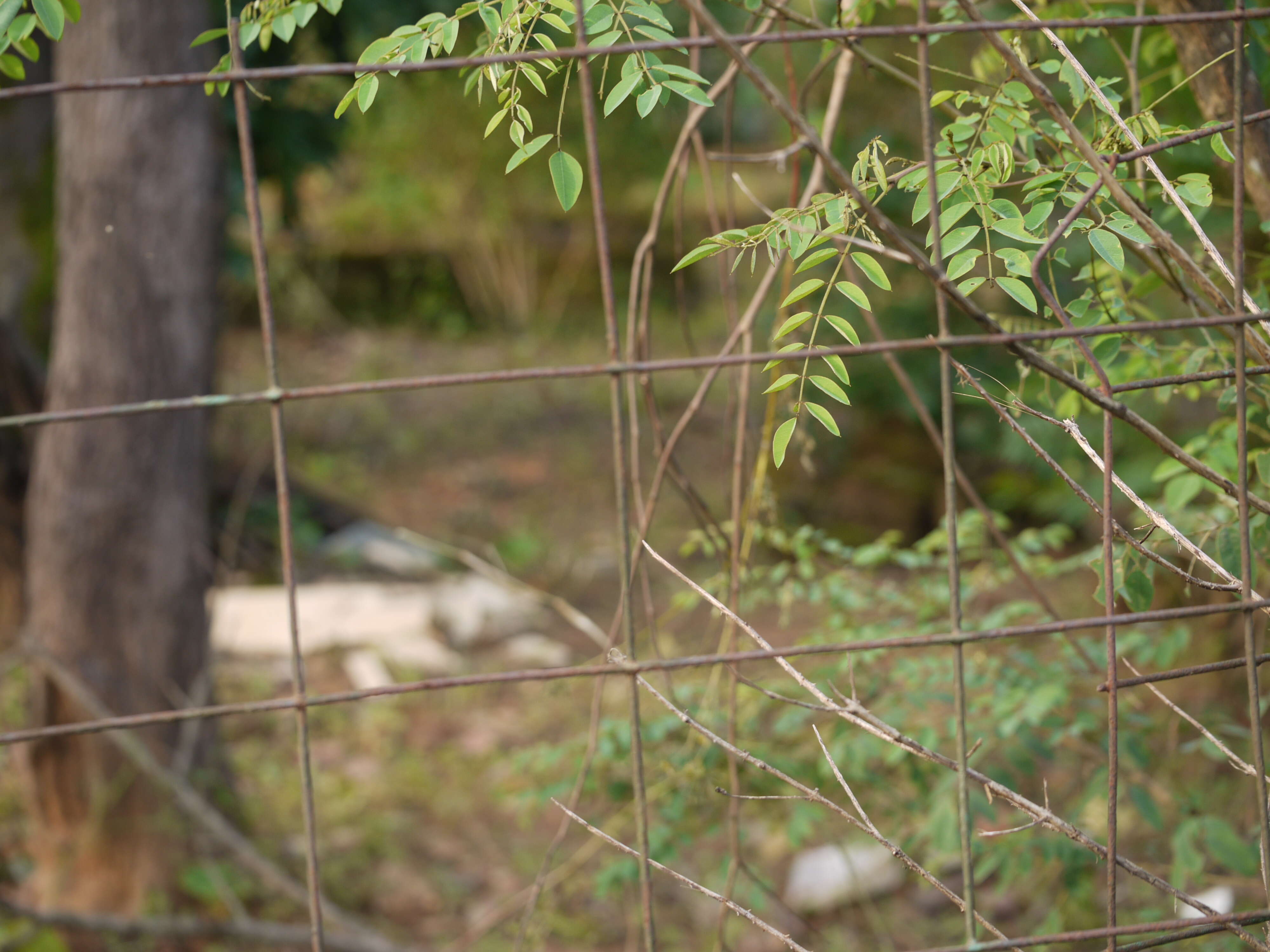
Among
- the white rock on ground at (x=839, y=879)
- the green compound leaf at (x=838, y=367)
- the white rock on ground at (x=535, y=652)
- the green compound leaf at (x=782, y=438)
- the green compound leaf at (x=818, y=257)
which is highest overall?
the green compound leaf at (x=818, y=257)

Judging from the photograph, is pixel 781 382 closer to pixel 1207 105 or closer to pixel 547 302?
pixel 1207 105

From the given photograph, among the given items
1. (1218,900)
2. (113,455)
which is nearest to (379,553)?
(113,455)

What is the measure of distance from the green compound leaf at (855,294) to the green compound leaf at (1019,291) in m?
0.12

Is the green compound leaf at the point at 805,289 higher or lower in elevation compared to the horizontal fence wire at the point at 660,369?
higher

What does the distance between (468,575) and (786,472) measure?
5.79 ft

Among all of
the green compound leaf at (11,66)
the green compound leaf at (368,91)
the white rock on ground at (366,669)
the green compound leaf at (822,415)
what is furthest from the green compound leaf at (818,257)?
the white rock on ground at (366,669)

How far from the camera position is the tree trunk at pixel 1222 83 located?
1.19 meters

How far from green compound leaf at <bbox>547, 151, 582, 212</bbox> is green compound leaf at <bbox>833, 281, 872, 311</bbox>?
27 cm

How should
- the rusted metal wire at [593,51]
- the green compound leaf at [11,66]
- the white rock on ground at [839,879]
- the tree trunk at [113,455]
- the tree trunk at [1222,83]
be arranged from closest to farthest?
the rusted metal wire at [593,51], the green compound leaf at [11,66], the tree trunk at [1222,83], the tree trunk at [113,455], the white rock on ground at [839,879]

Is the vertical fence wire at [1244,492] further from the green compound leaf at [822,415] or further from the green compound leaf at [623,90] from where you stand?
the green compound leaf at [623,90]

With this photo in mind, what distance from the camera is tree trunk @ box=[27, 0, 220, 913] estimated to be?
2393mm

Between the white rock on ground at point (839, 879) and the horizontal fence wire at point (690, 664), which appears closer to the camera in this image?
the horizontal fence wire at point (690, 664)

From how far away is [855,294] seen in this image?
36.8 inches

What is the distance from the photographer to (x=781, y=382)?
2.98 feet
